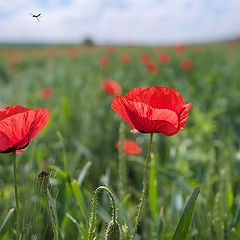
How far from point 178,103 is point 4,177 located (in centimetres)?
106

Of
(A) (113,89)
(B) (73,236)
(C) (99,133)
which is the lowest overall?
(B) (73,236)

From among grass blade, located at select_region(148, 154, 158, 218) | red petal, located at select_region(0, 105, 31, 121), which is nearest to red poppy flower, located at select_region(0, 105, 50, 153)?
red petal, located at select_region(0, 105, 31, 121)

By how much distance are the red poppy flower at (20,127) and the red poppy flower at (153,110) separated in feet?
0.40

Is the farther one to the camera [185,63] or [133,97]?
[185,63]

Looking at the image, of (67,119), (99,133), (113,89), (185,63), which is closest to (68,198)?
(99,133)

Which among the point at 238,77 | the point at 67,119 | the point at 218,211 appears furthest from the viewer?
the point at 238,77

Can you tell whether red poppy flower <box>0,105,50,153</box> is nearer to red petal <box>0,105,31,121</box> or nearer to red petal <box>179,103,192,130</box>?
red petal <box>0,105,31,121</box>

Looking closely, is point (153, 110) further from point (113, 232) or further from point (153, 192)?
point (153, 192)

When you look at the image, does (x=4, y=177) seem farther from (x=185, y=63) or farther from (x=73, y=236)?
(x=185, y=63)

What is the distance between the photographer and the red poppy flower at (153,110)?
50 cm

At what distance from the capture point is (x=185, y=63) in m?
3.60

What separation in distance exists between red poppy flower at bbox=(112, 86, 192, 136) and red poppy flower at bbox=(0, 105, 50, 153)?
0.12m

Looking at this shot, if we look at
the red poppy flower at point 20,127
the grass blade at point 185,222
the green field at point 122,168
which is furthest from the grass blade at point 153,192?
the red poppy flower at point 20,127

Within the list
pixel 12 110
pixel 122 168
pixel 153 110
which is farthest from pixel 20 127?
pixel 122 168
